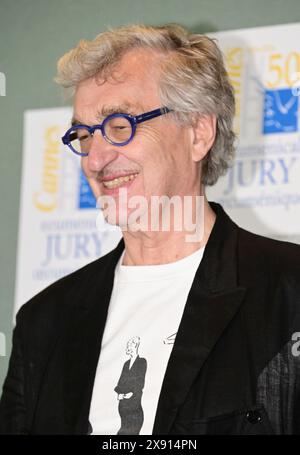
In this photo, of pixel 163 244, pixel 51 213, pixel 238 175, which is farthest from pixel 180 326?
pixel 51 213

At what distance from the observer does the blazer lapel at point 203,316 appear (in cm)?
133

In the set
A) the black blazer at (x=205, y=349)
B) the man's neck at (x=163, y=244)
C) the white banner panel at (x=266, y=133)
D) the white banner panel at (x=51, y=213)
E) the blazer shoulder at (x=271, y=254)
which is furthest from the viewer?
the white banner panel at (x=51, y=213)

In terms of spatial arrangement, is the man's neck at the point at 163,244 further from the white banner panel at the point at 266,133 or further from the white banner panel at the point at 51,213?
the white banner panel at the point at 51,213

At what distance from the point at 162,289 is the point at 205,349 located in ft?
0.65

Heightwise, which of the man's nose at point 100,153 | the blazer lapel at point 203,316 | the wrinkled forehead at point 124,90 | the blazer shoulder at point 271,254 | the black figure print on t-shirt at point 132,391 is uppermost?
the wrinkled forehead at point 124,90

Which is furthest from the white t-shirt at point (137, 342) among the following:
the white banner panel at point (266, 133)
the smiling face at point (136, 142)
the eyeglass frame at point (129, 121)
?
the white banner panel at point (266, 133)

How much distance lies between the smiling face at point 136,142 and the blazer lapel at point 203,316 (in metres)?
0.14

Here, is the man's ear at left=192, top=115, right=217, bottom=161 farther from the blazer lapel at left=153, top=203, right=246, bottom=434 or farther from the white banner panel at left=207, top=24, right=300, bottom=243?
the white banner panel at left=207, top=24, right=300, bottom=243

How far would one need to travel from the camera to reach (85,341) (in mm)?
1527

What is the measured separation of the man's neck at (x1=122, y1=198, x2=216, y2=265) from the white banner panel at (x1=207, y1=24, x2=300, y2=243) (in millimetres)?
559

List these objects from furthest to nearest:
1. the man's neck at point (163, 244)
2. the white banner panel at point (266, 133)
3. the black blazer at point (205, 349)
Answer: the white banner panel at point (266, 133)
the man's neck at point (163, 244)
the black blazer at point (205, 349)

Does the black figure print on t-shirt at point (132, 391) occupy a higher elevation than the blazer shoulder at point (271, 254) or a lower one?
lower

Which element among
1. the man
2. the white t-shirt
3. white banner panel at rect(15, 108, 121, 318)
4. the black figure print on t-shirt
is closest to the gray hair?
the man

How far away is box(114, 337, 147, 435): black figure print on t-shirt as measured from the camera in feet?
4.49
